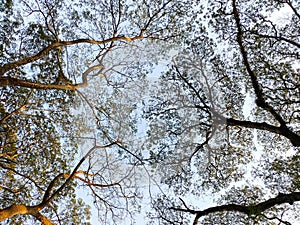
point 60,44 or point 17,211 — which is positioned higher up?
point 60,44

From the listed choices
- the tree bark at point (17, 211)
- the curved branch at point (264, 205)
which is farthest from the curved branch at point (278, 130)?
the tree bark at point (17, 211)

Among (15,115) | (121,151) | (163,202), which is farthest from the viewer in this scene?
(163,202)

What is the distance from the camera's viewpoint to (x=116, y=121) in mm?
7613

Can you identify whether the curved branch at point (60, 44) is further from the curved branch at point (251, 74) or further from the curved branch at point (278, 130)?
the curved branch at point (278, 130)

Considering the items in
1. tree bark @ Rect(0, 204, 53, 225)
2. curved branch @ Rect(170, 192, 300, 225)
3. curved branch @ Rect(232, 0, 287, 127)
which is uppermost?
curved branch @ Rect(232, 0, 287, 127)

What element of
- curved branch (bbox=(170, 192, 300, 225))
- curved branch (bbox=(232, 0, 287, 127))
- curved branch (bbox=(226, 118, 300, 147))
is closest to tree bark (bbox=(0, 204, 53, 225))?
curved branch (bbox=(170, 192, 300, 225))

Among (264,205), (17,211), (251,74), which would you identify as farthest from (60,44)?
(264,205)

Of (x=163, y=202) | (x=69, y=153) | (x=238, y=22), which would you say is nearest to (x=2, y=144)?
(x=69, y=153)

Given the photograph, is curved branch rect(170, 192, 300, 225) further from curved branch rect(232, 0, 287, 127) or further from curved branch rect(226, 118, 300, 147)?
curved branch rect(232, 0, 287, 127)

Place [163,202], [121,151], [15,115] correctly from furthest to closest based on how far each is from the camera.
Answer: [163,202]
[15,115]
[121,151]

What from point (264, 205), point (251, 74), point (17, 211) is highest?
point (251, 74)

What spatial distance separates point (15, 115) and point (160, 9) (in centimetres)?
522

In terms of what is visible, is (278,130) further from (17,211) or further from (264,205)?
(17,211)

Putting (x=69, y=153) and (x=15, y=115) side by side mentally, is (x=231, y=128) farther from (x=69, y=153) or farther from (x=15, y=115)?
(x=15, y=115)
